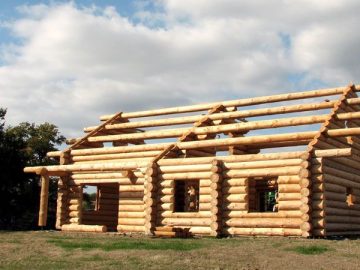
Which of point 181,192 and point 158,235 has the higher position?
point 181,192

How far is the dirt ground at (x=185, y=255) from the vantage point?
1048cm

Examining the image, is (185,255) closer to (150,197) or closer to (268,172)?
(268,172)

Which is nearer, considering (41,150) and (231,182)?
(231,182)

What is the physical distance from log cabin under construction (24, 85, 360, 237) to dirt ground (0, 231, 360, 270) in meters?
2.51

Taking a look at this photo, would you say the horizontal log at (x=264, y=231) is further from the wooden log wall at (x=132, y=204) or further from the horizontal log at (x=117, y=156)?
the horizontal log at (x=117, y=156)

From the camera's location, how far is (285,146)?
21.4 m

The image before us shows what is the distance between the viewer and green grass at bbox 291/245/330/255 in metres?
12.2

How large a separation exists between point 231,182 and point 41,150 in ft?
64.5

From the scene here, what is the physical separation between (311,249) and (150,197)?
26.7 feet

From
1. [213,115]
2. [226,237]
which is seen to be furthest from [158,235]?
[213,115]

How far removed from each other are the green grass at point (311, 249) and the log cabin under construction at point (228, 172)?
310 centimetres

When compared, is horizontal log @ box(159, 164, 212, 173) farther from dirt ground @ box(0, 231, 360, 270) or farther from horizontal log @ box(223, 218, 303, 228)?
dirt ground @ box(0, 231, 360, 270)

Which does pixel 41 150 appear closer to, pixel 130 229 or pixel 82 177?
pixel 82 177

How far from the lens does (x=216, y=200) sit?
17891 mm
